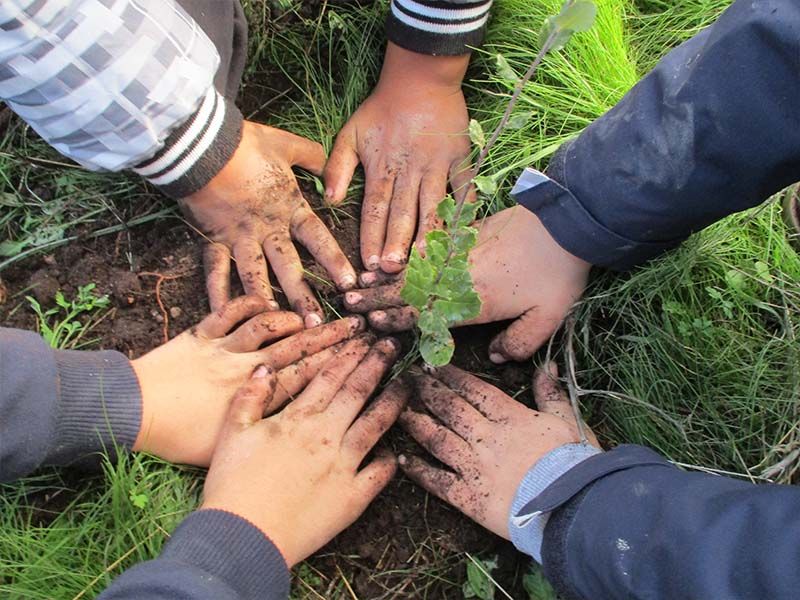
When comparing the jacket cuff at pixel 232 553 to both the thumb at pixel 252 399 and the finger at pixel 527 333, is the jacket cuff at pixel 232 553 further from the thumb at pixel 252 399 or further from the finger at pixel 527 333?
the finger at pixel 527 333

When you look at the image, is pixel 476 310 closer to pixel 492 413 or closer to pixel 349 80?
pixel 492 413

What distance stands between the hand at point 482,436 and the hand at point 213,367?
0.88 feet

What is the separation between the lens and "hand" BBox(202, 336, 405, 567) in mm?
1537

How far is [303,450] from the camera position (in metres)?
1.63

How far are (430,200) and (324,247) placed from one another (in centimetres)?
31

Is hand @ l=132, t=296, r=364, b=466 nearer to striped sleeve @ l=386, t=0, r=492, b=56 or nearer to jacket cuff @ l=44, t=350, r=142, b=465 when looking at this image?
jacket cuff @ l=44, t=350, r=142, b=465

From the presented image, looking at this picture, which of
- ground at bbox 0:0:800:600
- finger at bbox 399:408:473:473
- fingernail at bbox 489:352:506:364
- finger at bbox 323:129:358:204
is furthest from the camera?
finger at bbox 323:129:358:204

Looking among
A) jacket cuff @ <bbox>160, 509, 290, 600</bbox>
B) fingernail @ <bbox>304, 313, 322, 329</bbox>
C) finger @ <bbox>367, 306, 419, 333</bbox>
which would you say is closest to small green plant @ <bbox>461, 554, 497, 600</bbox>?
jacket cuff @ <bbox>160, 509, 290, 600</bbox>

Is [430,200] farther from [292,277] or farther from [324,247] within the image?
[292,277]

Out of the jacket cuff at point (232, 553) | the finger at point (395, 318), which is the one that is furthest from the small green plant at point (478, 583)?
the finger at point (395, 318)

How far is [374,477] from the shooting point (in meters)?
1.63

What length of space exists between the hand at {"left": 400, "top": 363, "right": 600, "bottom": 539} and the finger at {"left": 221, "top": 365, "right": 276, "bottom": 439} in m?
0.33

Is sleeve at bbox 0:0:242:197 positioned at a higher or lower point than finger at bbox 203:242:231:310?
higher

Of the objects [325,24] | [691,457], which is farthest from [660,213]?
[325,24]
